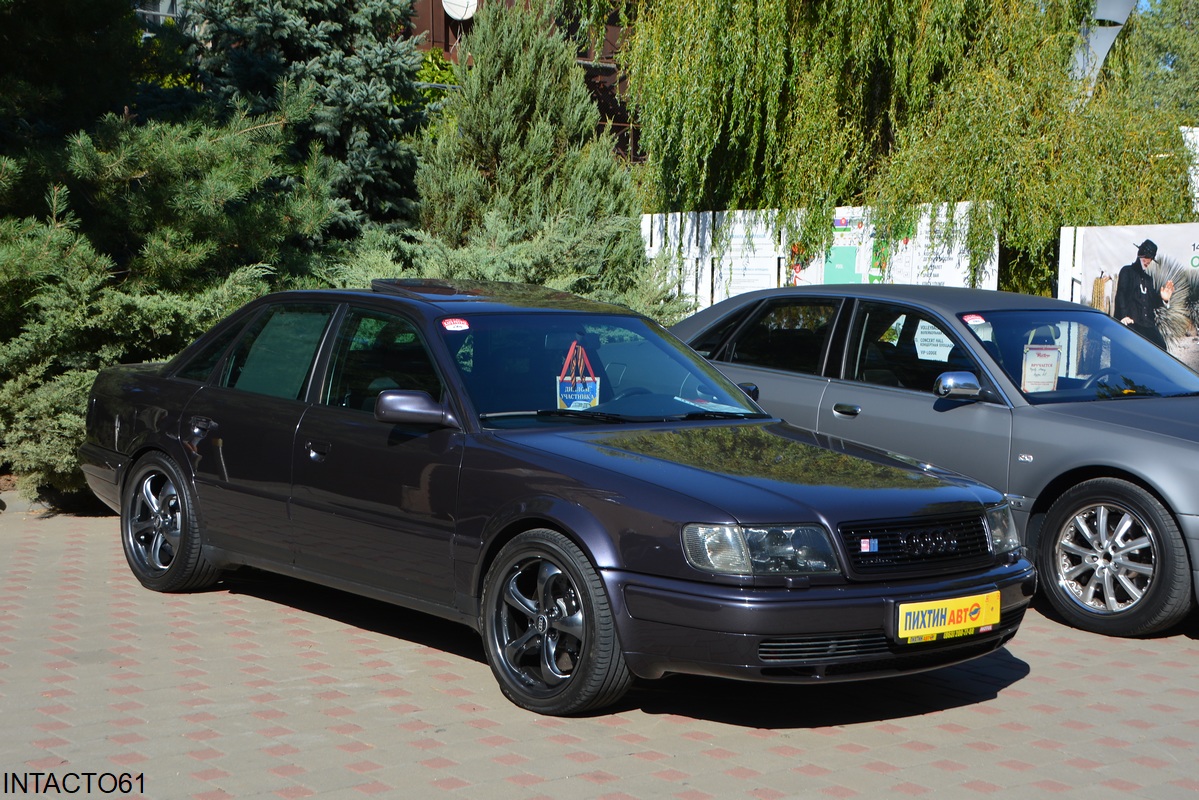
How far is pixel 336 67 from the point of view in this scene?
16203mm

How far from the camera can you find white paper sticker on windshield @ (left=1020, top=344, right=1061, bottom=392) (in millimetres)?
7453

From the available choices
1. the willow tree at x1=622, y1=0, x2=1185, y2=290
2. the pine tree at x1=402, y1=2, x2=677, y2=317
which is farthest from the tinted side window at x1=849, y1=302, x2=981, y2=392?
the pine tree at x1=402, y1=2, x2=677, y2=317

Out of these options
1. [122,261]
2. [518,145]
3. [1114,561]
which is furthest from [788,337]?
[518,145]

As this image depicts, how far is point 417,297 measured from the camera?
6375 millimetres

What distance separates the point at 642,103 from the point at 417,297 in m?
10.9

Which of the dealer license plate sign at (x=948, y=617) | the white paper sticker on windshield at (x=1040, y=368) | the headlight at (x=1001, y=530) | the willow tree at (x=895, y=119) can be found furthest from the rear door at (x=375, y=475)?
the willow tree at (x=895, y=119)

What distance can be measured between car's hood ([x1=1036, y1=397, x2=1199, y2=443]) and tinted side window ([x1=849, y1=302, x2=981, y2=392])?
0.66 metres

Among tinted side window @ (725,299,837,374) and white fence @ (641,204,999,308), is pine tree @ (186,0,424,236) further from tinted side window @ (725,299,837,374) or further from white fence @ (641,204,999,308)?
tinted side window @ (725,299,837,374)

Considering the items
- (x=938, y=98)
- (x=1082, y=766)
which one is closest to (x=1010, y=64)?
(x=938, y=98)

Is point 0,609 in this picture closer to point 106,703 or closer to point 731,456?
point 106,703

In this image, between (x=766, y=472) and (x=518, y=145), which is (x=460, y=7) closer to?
(x=518, y=145)

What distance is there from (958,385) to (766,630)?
2950 millimetres

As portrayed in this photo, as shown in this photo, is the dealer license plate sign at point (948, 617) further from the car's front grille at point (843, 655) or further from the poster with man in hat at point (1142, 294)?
the poster with man in hat at point (1142, 294)

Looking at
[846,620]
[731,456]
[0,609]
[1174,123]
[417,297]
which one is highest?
[1174,123]
